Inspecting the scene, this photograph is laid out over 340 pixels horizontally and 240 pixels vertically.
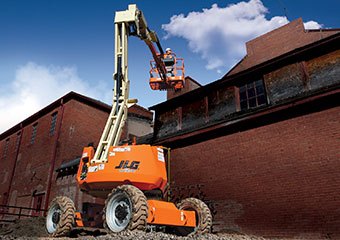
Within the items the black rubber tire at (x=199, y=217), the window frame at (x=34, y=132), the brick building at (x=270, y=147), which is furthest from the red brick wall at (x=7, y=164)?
the black rubber tire at (x=199, y=217)

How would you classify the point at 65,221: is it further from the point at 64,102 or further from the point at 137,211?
the point at 64,102

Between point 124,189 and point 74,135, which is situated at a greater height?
point 74,135

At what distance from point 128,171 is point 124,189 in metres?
0.74

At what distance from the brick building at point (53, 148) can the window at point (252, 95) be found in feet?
36.8

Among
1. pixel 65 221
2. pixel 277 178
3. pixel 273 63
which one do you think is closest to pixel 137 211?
pixel 65 221

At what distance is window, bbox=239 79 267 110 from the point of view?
1132cm

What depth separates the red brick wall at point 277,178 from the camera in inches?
328

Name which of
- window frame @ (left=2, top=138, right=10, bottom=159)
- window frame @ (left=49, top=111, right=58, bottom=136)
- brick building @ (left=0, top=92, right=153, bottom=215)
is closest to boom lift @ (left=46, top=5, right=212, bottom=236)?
brick building @ (left=0, top=92, right=153, bottom=215)

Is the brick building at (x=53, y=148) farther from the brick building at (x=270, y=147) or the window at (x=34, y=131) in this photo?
the brick building at (x=270, y=147)

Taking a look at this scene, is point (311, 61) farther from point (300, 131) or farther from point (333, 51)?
point (300, 131)

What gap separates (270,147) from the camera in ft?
32.4

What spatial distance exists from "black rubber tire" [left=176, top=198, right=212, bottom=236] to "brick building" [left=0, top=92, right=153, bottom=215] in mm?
10796

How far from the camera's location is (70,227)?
26.3ft

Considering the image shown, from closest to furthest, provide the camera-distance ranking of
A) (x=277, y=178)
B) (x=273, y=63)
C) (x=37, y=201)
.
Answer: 1. (x=277, y=178)
2. (x=273, y=63)
3. (x=37, y=201)
